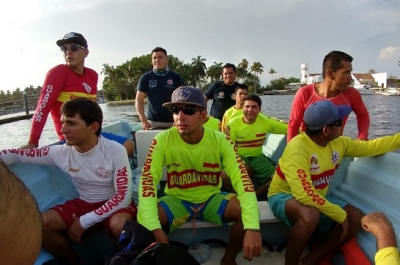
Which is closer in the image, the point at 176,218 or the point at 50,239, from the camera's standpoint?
the point at 50,239

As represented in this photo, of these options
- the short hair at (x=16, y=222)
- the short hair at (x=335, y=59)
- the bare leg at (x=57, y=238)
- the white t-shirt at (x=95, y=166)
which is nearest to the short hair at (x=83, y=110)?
the white t-shirt at (x=95, y=166)

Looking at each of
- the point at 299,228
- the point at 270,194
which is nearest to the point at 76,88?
the point at 270,194

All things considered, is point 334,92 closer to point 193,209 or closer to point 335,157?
point 335,157

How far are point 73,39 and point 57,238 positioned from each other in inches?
66.4

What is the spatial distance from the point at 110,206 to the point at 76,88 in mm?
1267

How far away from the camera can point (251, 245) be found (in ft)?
6.07

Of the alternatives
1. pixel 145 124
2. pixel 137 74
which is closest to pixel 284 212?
pixel 145 124

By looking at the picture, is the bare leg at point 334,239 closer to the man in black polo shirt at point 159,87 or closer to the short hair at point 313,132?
the short hair at point 313,132

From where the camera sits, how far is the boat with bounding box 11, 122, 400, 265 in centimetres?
A: 220

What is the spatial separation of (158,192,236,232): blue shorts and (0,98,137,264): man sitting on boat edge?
10.5 inches

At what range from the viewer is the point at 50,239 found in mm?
2035

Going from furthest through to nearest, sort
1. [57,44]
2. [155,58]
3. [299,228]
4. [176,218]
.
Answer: [155,58] < [57,44] < [176,218] < [299,228]

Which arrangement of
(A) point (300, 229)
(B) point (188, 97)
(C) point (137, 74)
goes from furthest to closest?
(C) point (137, 74) < (B) point (188, 97) < (A) point (300, 229)

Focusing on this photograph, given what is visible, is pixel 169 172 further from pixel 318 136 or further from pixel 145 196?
pixel 318 136
